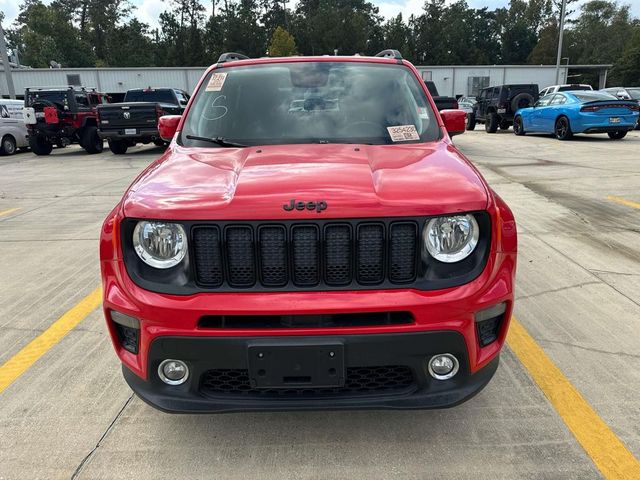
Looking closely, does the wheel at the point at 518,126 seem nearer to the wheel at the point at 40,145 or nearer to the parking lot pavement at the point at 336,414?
the parking lot pavement at the point at 336,414

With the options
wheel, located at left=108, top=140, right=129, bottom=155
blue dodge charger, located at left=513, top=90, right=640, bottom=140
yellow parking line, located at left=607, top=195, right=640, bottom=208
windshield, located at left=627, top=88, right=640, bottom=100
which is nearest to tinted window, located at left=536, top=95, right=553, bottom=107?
blue dodge charger, located at left=513, top=90, right=640, bottom=140

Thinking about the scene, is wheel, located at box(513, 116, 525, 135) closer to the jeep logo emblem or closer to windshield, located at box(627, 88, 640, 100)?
windshield, located at box(627, 88, 640, 100)

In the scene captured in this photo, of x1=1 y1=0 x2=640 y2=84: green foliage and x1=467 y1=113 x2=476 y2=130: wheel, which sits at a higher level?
x1=1 y1=0 x2=640 y2=84: green foliage

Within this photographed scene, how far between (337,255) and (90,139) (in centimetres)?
1699

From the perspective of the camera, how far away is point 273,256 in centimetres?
204

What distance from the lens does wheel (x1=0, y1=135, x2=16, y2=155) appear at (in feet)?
55.4

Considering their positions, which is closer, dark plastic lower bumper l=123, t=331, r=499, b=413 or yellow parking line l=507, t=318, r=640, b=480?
dark plastic lower bumper l=123, t=331, r=499, b=413

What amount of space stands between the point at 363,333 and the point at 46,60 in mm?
73224

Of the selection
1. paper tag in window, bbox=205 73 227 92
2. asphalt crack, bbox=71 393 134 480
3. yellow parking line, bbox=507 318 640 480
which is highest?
paper tag in window, bbox=205 73 227 92

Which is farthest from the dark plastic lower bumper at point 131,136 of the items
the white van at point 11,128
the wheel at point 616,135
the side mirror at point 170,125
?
the wheel at point 616,135

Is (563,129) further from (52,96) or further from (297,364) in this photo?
(52,96)

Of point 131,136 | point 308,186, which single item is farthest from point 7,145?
point 308,186

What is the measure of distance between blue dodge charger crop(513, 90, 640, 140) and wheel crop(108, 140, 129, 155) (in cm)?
1352

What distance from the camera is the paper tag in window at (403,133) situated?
3.01m
